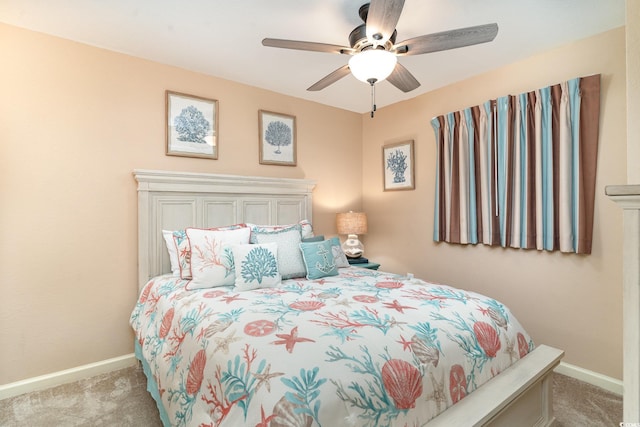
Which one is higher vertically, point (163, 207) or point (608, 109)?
point (608, 109)

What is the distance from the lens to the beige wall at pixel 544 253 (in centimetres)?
223

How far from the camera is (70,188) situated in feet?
7.67

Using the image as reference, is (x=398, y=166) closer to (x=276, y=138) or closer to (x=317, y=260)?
(x=276, y=138)

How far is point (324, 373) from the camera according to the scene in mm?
1102

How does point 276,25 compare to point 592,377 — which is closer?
point 276,25

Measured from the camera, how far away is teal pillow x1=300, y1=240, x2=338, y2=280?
2.46 m

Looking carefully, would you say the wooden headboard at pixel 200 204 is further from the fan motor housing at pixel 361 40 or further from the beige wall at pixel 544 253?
the fan motor housing at pixel 361 40

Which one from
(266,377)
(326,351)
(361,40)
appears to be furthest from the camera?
(361,40)

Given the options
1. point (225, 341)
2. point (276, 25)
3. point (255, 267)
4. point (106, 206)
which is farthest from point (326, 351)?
point (106, 206)

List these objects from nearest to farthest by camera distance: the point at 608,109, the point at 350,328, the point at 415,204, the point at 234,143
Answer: the point at 350,328 < the point at 608,109 < the point at 234,143 < the point at 415,204

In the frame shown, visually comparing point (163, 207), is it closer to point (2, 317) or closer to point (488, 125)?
point (2, 317)

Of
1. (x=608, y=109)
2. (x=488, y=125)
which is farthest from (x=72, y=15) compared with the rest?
(x=608, y=109)

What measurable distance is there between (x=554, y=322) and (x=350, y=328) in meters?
2.08

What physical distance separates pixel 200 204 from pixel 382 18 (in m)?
2.07
